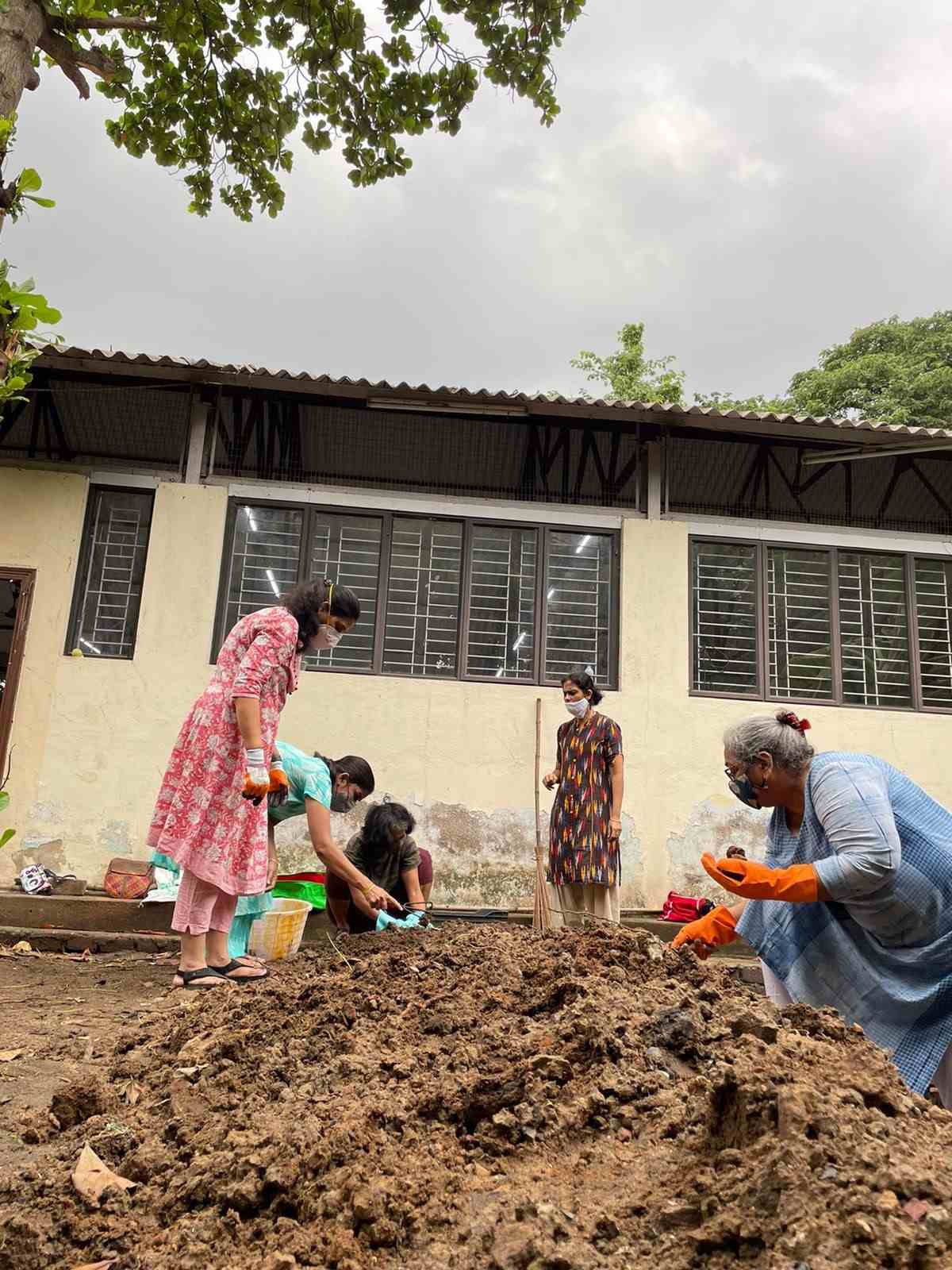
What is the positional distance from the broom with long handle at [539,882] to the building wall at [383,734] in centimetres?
13

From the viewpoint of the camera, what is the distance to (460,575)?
7406 mm

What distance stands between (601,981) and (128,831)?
5080 mm

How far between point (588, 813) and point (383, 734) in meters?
2.08

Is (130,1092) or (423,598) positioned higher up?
(423,598)

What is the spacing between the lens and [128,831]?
6621 millimetres

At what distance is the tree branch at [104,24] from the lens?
146 inches

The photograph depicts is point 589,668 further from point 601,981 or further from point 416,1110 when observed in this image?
point 416,1110

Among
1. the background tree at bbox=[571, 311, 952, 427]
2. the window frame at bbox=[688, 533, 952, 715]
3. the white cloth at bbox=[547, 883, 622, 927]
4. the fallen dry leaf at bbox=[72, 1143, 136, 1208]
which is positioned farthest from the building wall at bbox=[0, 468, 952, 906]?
the background tree at bbox=[571, 311, 952, 427]

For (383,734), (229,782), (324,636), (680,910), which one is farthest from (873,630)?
(229,782)

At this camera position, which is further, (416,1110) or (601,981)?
(601,981)

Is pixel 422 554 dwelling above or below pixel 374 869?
above

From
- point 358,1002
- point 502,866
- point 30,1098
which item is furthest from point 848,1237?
point 502,866

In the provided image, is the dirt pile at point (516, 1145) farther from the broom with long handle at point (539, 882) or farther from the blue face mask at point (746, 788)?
the broom with long handle at point (539, 882)

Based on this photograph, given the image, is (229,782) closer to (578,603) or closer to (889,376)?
(578,603)
